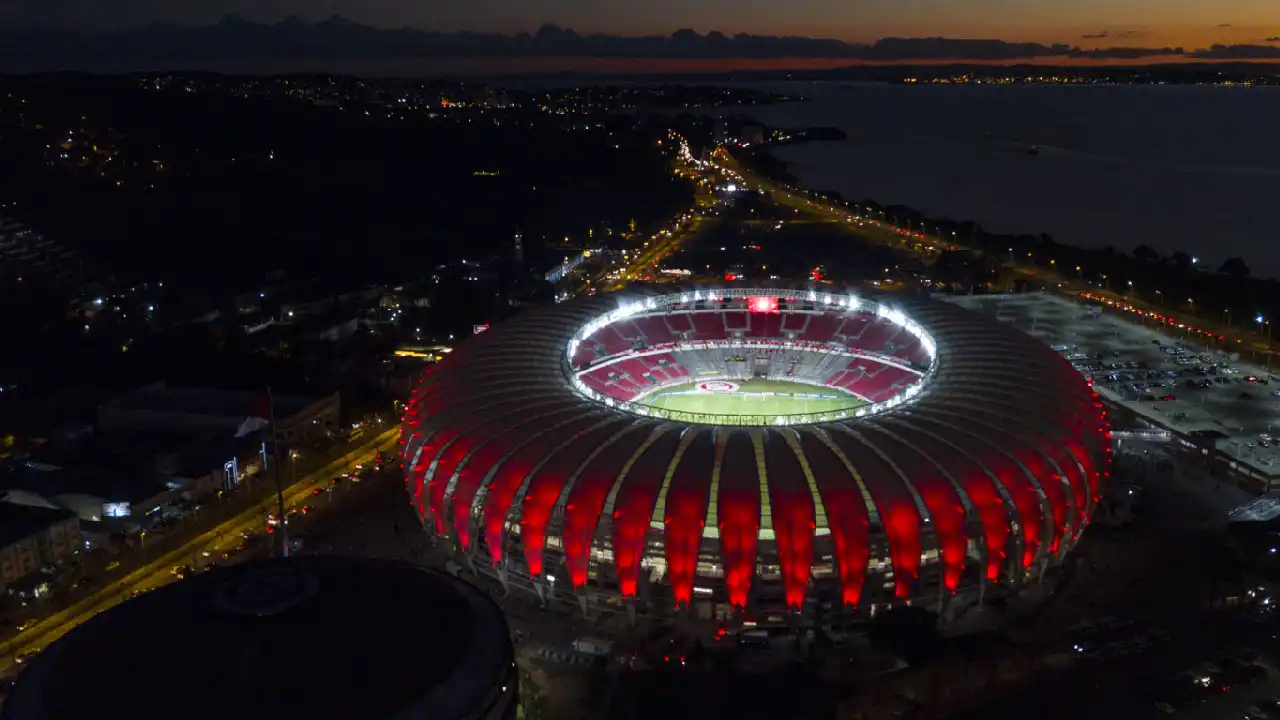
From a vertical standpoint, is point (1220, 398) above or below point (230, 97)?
below

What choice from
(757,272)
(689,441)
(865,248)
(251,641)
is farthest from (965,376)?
(865,248)

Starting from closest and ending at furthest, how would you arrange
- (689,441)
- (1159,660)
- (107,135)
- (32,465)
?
1. (1159,660)
2. (689,441)
3. (32,465)
4. (107,135)

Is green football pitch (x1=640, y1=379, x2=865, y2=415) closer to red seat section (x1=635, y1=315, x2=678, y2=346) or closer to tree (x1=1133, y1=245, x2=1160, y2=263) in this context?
→ red seat section (x1=635, y1=315, x2=678, y2=346)

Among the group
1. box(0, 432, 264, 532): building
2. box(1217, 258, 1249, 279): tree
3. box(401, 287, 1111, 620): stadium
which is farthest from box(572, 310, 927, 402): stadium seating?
box(1217, 258, 1249, 279): tree

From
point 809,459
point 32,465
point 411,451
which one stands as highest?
point 809,459

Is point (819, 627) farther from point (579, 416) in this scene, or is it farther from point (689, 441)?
point (579, 416)

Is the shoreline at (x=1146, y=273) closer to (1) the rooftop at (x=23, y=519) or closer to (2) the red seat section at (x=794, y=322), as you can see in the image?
(2) the red seat section at (x=794, y=322)

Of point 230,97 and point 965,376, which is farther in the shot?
point 230,97

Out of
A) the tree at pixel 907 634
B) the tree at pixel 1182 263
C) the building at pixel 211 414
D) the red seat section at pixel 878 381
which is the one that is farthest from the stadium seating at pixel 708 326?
the tree at pixel 1182 263
